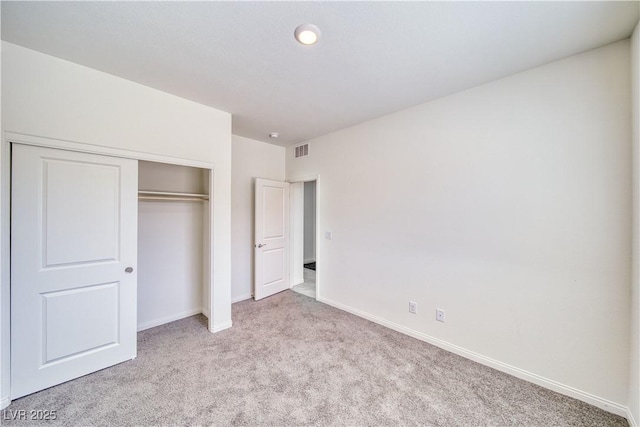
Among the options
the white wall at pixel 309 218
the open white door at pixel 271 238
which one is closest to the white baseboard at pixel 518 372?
the open white door at pixel 271 238

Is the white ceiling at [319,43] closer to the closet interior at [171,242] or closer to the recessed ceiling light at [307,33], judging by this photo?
the recessed ceiling light at [307,33]

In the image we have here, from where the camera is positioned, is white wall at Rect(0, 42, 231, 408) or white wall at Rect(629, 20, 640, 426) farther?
white wall at Rect(0, 42, 231, 408)

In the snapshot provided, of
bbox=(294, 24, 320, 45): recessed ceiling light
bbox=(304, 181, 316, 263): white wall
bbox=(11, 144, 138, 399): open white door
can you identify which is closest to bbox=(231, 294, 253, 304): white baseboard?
bbox=(11, 144, 138, 399): open white door

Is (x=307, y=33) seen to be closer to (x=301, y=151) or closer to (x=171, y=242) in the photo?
(x=301, y=151)

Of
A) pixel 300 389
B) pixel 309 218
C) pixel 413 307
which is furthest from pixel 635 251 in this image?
pixel 309 218

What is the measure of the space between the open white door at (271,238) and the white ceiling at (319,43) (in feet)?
5.98

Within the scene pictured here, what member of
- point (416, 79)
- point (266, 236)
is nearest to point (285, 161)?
point (266, 236)

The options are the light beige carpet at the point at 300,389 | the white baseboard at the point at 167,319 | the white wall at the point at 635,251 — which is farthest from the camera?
the white baseboard at the point at 167,319

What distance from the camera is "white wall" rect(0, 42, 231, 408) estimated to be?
6.00 ft

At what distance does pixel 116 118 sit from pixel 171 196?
1.06 metres

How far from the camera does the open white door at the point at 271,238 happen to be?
3967 mm

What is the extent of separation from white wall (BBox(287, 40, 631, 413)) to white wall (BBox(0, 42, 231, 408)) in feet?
6.41

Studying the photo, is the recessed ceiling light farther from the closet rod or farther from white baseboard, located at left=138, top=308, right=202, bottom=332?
white baseboard, located at left=138, top=308, right=202, bottom=332

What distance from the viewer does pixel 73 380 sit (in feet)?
6.81
